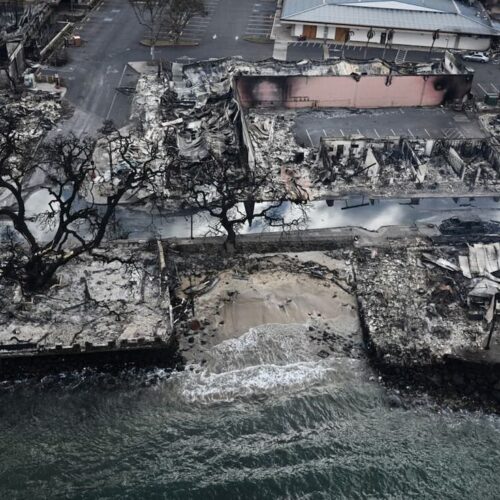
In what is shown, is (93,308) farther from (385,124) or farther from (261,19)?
(261,19)

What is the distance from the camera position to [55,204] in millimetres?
39000

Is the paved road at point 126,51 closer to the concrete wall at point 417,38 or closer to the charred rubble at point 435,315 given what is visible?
the concrete wall at point 417,38

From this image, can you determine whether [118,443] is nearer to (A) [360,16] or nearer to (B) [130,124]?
(B) [130,124]

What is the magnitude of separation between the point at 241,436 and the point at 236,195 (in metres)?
15.3

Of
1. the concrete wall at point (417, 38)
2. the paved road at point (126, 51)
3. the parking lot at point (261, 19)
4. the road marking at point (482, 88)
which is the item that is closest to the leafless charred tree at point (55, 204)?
the paved road at point (126, 51)

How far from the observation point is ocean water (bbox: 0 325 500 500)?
998 inches

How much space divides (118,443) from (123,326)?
617 centimetres

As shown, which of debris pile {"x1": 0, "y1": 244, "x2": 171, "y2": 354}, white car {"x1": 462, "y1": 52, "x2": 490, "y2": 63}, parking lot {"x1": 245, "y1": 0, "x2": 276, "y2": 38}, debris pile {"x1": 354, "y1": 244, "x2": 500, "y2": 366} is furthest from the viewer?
parking lot {"x1": 245, "y1": 0, "x2": 276, "y2": 38}

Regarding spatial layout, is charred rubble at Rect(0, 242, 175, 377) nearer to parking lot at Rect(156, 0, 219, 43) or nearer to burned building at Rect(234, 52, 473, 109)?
burned building at Rect(234, 52, 473, 109)

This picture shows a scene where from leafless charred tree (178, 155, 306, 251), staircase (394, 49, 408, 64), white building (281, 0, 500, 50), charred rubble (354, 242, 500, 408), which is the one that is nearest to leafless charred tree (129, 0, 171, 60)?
white building (281, 0, 500, 50)

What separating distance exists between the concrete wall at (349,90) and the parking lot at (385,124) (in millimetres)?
794

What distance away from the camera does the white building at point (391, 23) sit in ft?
199

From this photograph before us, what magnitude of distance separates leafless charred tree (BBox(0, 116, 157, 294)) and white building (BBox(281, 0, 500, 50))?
26.7 meters

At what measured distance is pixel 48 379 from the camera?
29312 millimetres
